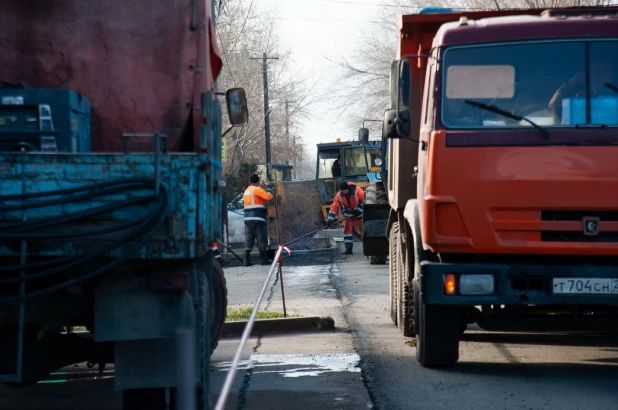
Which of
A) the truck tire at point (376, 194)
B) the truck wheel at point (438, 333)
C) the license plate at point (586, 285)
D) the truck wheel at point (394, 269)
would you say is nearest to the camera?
→ the license plate at point (586, 285)

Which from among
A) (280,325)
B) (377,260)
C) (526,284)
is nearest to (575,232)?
(526,284)

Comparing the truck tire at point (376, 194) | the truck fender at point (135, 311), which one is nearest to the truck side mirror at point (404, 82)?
the truck fender at point (135, 311)

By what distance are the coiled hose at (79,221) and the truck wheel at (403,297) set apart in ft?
14.8

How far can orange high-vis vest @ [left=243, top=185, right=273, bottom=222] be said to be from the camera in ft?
68.6

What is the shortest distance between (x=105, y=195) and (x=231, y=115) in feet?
9.13

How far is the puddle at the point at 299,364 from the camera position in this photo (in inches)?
324

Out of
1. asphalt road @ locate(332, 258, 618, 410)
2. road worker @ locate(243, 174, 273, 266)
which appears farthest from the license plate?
road worker @ locate(243, 174, 273, 266)

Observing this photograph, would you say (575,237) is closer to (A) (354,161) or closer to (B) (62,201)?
(B) (62,201)

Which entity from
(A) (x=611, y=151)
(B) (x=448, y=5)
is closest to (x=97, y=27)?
(A) (x=611, y=151)

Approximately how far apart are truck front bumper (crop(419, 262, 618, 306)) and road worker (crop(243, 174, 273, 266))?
1354cm

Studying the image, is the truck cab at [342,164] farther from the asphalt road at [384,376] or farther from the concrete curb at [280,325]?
the asphalt road at [384,376]

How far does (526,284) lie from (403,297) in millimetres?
2551

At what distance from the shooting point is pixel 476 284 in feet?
24.2

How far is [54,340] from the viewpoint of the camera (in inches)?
238
